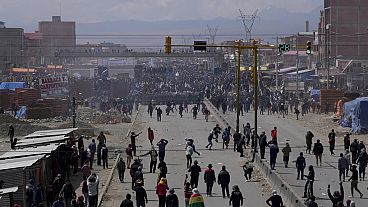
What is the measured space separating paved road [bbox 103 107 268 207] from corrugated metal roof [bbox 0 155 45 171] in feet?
7.79

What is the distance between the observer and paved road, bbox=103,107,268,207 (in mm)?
24667

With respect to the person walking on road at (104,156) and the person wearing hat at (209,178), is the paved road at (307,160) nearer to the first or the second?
the person wearing hat at (209,178)

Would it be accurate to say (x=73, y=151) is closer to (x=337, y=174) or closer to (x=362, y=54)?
(x=337, y=174)

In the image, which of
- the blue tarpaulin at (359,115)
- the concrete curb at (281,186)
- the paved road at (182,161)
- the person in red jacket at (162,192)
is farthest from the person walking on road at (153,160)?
the blue tarpaulin at (359,115)

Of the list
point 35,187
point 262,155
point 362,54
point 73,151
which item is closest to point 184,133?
point 262,155

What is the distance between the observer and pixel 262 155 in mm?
33125

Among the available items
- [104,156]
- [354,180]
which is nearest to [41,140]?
[104,156]

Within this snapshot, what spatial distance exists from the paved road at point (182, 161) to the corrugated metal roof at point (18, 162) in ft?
7.79

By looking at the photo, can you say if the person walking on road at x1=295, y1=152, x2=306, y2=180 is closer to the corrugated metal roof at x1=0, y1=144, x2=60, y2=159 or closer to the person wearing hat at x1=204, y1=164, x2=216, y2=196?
the person wearing hat at x1=204, y1=164, x2=216, y2=196

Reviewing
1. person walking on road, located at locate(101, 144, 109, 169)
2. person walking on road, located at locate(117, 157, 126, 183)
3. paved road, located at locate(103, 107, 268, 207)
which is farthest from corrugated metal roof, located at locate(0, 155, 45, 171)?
person walking on road, located at locate(101, 144, 109, 169)

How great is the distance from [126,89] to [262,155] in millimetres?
61839

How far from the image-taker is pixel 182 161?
113ft

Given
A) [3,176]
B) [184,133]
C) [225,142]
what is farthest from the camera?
[184,133]

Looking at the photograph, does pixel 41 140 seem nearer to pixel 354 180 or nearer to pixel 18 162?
pixel 18 162
